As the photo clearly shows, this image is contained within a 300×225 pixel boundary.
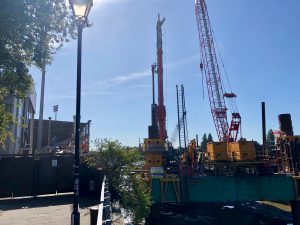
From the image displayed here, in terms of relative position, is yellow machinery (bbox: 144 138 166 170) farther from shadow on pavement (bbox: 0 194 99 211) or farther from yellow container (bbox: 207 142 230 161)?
shadow on pavement (bbox: 0 194 99 211)

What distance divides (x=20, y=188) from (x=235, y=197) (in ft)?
62.5

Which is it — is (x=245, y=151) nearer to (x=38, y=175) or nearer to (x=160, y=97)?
(x=160, y=97)

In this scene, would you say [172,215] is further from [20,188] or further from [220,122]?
[220,122]

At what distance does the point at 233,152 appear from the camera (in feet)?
113

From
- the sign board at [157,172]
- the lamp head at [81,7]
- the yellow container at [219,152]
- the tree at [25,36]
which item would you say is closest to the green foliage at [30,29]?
the tree at [25,36]

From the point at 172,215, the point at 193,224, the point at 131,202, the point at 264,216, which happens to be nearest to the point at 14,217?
the point at 131,202

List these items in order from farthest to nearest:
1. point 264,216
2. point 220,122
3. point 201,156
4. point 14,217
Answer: point 220,122 → point 201,156 → point 264,216 → point 14,217

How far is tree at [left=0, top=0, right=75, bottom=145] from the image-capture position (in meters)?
9.34

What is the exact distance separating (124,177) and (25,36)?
820 cm

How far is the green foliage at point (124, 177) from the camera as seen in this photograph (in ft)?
47.8

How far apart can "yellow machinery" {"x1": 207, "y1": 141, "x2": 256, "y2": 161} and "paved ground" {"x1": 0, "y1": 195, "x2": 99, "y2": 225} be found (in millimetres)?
18478

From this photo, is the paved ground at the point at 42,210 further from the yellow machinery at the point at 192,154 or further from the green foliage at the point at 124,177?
the yellow machinery at the point at 192,154

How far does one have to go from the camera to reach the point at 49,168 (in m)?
21.6

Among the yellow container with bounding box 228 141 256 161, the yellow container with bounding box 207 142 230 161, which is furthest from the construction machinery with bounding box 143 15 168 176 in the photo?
the yellow container with bounding box 228 141 256 161
